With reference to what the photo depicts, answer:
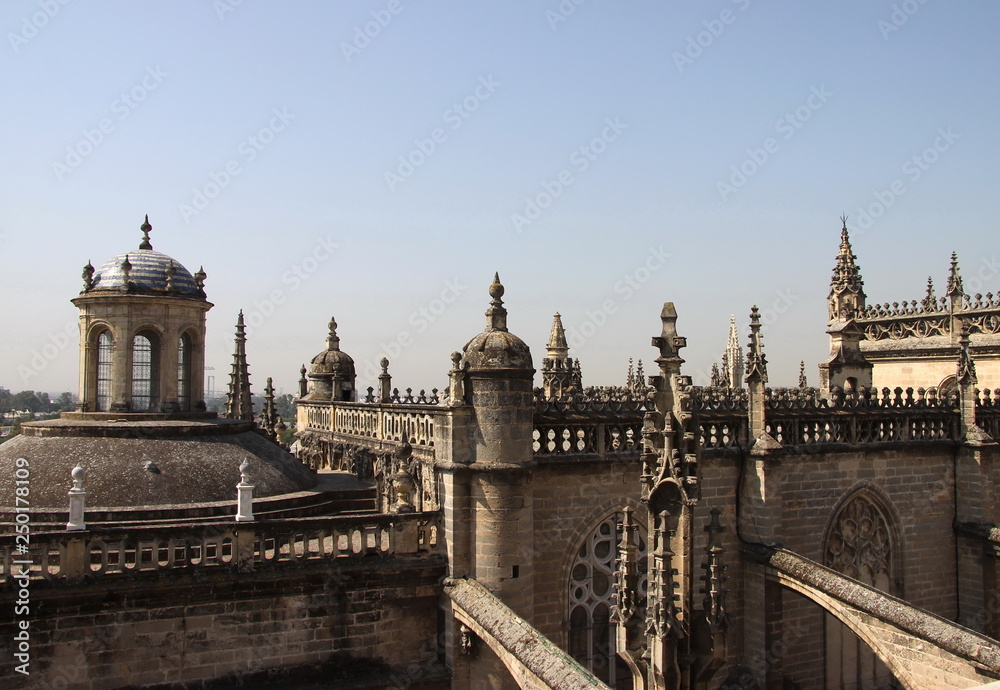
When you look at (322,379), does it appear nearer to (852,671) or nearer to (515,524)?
(515,524)

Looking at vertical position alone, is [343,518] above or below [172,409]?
below

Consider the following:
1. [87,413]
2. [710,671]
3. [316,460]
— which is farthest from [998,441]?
[87,413]

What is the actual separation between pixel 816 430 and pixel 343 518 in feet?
34.2

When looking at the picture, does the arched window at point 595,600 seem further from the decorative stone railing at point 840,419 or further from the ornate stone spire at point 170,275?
the ornate stone spire at point 170,275

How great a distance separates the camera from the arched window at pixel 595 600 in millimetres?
14984

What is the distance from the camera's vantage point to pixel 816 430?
17.5 meters

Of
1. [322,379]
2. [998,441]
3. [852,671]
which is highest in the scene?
[322,379]

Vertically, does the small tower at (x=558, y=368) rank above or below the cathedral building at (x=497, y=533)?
above

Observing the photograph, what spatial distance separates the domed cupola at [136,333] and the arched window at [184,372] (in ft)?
0.07

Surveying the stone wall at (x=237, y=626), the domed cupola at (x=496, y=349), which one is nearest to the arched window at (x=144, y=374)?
the stone wall at (x=237, y=626)

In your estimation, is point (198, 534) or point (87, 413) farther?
point (87, 413)

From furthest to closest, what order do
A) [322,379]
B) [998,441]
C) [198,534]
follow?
[322,379] → [998,441] → [198,534]

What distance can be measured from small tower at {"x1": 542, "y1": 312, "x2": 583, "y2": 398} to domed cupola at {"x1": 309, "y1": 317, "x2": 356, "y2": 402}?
11260 mm

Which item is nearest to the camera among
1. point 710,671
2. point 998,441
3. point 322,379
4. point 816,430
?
point 710,671
